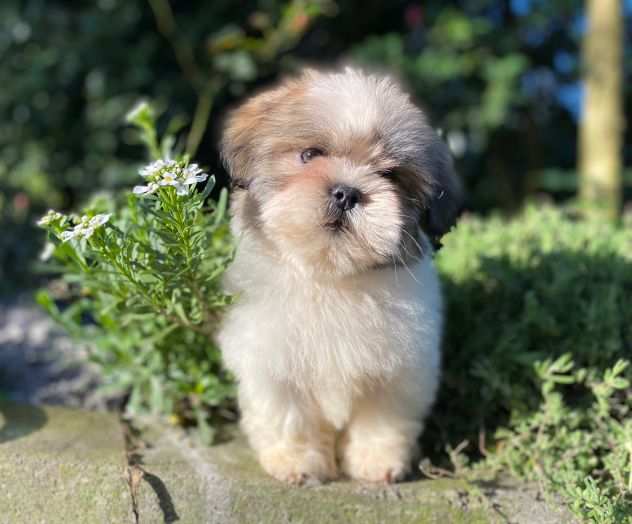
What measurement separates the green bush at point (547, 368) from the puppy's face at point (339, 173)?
0.81 m

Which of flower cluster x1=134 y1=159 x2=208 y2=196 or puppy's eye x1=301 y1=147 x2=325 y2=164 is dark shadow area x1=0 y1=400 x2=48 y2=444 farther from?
puppy's eye x1=301 y1=147 x2=325 y2=164

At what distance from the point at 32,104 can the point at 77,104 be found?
40 cm

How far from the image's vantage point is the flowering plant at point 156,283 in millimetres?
2162

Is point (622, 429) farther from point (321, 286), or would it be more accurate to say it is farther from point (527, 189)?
point (527, 189)

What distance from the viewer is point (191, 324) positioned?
269cm

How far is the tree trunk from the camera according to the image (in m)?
5.57

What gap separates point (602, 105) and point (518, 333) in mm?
3369

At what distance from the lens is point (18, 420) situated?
9.15 ft

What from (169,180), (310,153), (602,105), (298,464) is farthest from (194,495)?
(602,105)

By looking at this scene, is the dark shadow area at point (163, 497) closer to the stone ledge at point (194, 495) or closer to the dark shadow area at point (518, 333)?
the stone ledge at point (194, 495)

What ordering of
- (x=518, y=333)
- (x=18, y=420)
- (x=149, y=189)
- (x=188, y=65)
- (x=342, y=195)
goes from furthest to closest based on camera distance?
(x=188, y=65) → (x=518, y=333) → (x=18, y=420) → (x=342, y=195) → (x=149, y=189)

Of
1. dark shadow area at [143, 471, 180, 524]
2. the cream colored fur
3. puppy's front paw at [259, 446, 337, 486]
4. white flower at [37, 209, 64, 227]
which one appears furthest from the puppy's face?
dark shadow area at [143, 471, 180, 524]

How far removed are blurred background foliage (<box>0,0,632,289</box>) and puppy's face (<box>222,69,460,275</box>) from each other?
215cm

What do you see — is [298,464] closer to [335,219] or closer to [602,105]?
[335,219]
